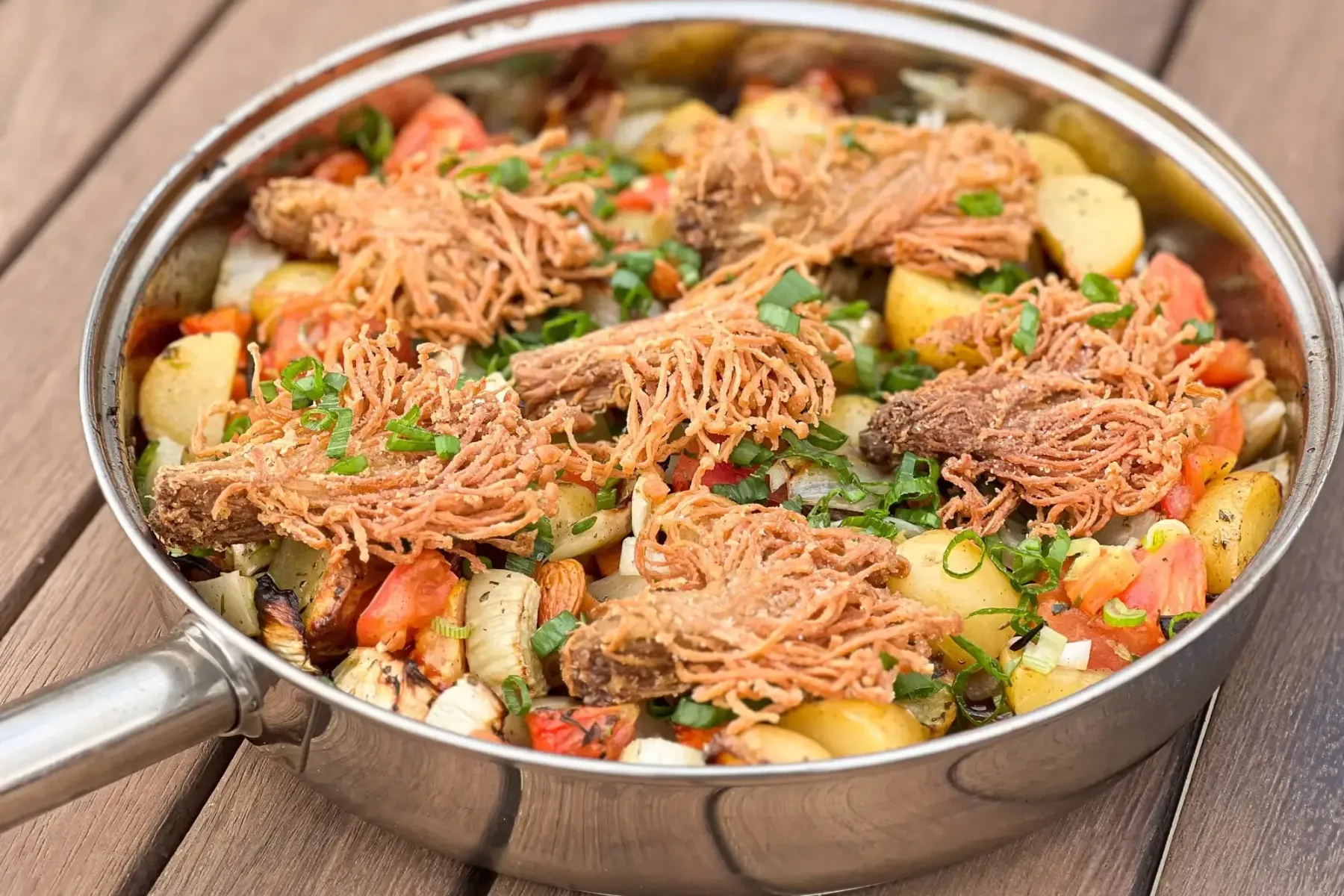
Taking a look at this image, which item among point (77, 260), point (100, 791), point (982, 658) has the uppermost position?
point (982, 658)

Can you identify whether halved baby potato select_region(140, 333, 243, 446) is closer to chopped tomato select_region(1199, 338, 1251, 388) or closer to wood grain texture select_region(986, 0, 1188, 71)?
chopped tomato select_region(1199, 338, 1251, 388)

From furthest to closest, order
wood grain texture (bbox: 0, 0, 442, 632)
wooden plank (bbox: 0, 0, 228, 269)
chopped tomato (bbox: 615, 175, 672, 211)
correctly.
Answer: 1. wooden plank (bbox: 0, 0, 228, 269)
2. chopped tomato (bbox: 615, 175, 672, 211)
3. wood grain texture (bbox: 0, 0, 442, 632)

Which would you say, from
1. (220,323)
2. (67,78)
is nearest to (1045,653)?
(220,323)

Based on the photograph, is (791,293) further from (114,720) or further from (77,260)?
(77,260)

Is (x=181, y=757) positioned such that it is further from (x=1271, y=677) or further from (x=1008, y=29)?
(x=1008, y=29)

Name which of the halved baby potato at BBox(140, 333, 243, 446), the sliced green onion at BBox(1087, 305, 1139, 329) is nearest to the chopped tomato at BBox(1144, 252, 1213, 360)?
the sliced green onion at BBox(1087, 305, 1139, 329)

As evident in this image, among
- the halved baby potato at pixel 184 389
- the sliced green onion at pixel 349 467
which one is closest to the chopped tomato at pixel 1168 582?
the sliced green onion at pixel 349 467
